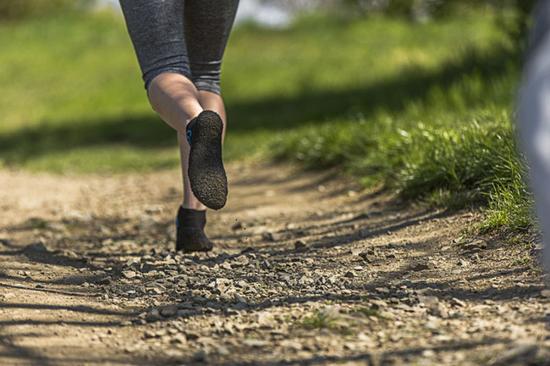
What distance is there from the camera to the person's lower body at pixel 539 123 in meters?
2.07

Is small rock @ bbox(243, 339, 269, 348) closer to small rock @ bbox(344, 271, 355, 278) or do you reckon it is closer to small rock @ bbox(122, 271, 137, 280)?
small rock @ bbox(344, 271, 355, 278)

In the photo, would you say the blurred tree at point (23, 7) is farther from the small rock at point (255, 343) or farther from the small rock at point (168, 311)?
the small rock at point (255, 343)

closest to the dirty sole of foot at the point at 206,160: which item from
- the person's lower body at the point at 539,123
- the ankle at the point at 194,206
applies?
the ankle at the point at 194,206

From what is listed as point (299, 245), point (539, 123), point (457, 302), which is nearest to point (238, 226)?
point (299, 245)

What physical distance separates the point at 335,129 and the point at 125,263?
2.98 metres

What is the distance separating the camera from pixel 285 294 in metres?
3.05

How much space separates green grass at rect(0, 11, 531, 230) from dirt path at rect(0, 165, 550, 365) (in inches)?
11.8

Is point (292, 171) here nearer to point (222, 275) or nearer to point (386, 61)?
point (222, 275)

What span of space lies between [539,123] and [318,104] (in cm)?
873

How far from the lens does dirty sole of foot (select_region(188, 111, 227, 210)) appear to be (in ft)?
10.4

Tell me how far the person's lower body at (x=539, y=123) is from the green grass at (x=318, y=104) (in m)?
1.32

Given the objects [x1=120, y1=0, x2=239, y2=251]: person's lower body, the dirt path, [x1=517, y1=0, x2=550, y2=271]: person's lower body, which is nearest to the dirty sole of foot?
[x1=120, y1=0, x2=239, y2=251]: person's lower body

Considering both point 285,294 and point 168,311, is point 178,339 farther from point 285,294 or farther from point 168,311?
point 285,294

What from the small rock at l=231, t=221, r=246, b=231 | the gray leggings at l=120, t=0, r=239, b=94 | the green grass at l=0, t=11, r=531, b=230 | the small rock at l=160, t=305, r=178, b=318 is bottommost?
the small rock at l=160, t=305, r=178, b=318
